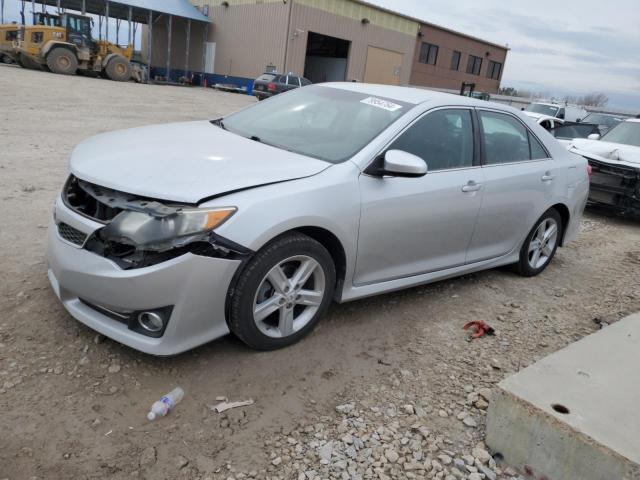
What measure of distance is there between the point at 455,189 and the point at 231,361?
2.01m

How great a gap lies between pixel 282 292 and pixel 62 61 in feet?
86.5

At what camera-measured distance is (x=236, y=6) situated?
3525 centimetres

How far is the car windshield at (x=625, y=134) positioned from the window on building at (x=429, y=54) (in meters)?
35.4

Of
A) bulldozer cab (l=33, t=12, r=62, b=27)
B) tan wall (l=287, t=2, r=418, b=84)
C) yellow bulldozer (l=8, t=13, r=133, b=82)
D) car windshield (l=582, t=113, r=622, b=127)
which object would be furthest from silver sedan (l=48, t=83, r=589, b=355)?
tan wall (l=287, t=2, r=418, b=84)

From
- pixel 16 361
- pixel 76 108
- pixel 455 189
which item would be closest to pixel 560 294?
pixel 455 189

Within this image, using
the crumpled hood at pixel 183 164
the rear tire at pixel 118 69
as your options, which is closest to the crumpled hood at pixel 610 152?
the crumpled hood at pixel 183 164

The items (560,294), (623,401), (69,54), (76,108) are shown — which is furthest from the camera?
(69,54)

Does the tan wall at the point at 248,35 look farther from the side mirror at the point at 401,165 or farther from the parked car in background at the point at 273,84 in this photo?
the side mirror at the point at 401,165

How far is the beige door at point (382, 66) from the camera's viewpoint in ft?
126

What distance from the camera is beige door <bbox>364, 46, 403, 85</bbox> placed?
1516 inches

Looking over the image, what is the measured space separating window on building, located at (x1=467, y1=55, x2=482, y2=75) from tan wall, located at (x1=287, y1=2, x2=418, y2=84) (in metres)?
9.88

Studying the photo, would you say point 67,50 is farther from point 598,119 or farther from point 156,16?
point 598,119

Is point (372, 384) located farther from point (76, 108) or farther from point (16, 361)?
point (76, 108)

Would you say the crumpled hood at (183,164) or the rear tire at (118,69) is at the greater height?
the crumpled hood at (183,164)
